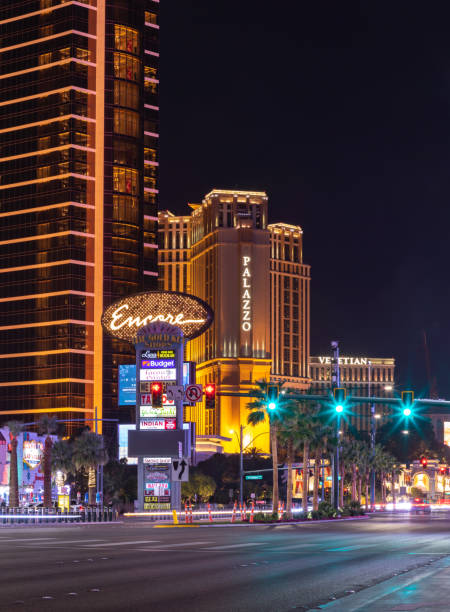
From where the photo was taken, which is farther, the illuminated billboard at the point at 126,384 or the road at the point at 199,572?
the illuminated billboard at the point at 126,384

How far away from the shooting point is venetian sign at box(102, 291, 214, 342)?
105 metres

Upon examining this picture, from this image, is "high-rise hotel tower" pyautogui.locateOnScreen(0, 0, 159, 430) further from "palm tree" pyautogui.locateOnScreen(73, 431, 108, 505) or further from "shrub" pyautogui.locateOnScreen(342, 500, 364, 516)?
"shrub" pyautogui.locateOnScreen(342, 500, 364, 516)

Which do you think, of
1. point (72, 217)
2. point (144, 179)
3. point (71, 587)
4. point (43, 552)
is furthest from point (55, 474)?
point (71, 587)

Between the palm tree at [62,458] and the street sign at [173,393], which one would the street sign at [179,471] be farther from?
the palm tree at [62,458]

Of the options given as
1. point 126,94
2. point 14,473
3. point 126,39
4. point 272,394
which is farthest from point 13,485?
point 126,39

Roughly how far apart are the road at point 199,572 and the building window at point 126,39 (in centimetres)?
14646

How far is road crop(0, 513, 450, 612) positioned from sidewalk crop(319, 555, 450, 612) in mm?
140

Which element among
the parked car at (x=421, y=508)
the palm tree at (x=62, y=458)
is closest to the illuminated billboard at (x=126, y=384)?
the palm tree at (x=62, y=458)

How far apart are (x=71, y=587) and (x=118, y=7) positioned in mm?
165066

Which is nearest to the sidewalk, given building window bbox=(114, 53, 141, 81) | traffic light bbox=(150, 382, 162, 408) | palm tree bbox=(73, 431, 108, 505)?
traffic light bbox=(150, 382, 162, 408)

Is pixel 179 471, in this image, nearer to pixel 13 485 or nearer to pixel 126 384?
pixel 13 485

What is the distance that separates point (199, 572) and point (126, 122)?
155m

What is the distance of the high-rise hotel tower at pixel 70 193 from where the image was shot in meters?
164

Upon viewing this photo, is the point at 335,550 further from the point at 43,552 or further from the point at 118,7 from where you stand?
the point at 118,7
